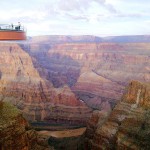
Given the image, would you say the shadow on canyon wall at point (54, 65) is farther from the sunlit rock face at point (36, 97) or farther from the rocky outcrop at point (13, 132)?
the rocky outcrop at point (13, 132)

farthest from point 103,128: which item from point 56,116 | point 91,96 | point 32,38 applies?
point 32,38

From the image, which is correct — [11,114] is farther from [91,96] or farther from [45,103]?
[91,96]

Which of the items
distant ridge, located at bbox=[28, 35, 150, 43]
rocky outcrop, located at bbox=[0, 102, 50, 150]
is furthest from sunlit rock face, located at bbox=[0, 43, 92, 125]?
distant ridge, located at bbox=[28, 35, 150, 43]

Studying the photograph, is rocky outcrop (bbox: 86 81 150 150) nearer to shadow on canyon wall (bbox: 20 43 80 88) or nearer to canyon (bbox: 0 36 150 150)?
canyon (bbox: 0 36 150 150)

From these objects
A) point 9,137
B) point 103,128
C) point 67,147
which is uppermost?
point 9,137

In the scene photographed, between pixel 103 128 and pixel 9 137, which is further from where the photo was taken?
pixel 103 128

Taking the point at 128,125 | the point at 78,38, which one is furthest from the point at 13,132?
the point at 78,38

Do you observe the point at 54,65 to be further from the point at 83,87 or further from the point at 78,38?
the point at 78,38
